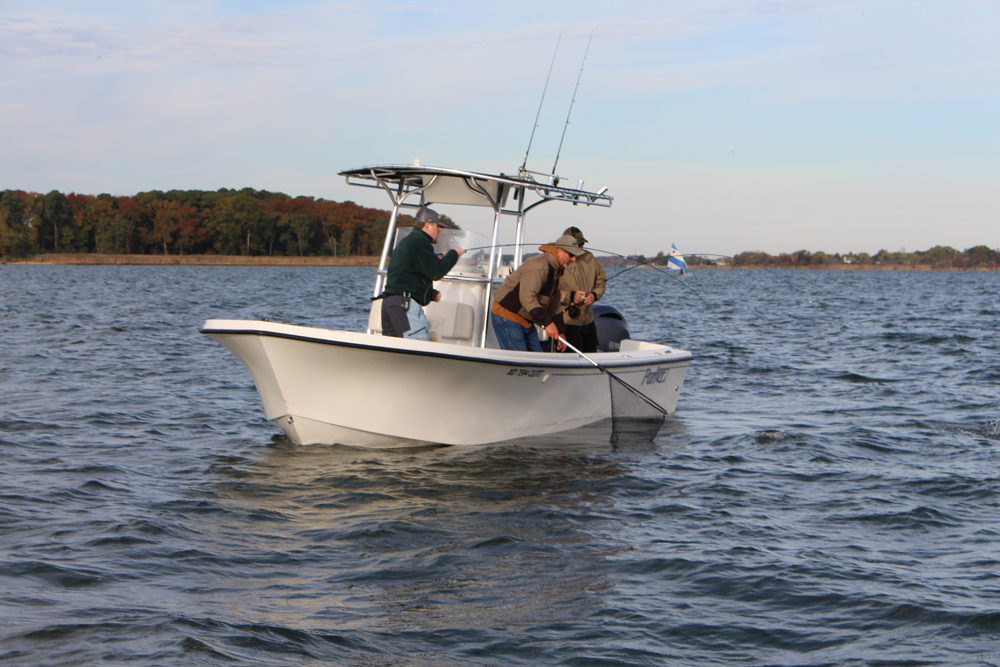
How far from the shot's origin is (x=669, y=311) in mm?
37438

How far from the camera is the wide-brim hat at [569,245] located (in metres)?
9.26

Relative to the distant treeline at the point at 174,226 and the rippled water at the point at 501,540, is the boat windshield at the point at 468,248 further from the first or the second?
the distant treeline at the point at 174,226

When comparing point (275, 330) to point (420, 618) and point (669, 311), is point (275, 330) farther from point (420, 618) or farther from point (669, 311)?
point (669, 311)

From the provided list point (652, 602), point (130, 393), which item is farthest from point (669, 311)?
point (652, 602)

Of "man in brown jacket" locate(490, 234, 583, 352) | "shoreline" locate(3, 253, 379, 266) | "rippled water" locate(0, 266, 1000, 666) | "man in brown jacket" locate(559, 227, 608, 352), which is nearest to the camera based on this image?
"rippled water" locate(0, 266, 1000, 666)

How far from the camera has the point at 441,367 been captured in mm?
8008

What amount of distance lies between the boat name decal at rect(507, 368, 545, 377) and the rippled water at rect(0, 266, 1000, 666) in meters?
0.77

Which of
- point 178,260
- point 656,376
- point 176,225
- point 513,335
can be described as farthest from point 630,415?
point 176,225

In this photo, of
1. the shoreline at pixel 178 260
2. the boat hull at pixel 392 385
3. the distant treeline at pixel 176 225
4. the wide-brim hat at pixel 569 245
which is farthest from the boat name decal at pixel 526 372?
the distant treeline at pixel 176 225

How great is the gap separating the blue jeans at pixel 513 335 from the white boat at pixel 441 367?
232 millimetres

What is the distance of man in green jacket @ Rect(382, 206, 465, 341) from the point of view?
27.7ft

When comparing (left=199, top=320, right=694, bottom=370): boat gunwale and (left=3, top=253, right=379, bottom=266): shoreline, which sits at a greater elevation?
(left=3, top=253, right=379, bottom=266): shoreline

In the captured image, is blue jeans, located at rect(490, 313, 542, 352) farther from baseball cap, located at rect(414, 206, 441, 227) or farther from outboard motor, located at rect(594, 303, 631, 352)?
outboard motor, located at rect(594, 303, 631, 352)

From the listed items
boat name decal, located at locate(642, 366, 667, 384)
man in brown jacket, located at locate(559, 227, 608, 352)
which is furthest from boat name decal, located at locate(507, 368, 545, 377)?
boat name decal, located at locate(642, 366, 667, 384)
